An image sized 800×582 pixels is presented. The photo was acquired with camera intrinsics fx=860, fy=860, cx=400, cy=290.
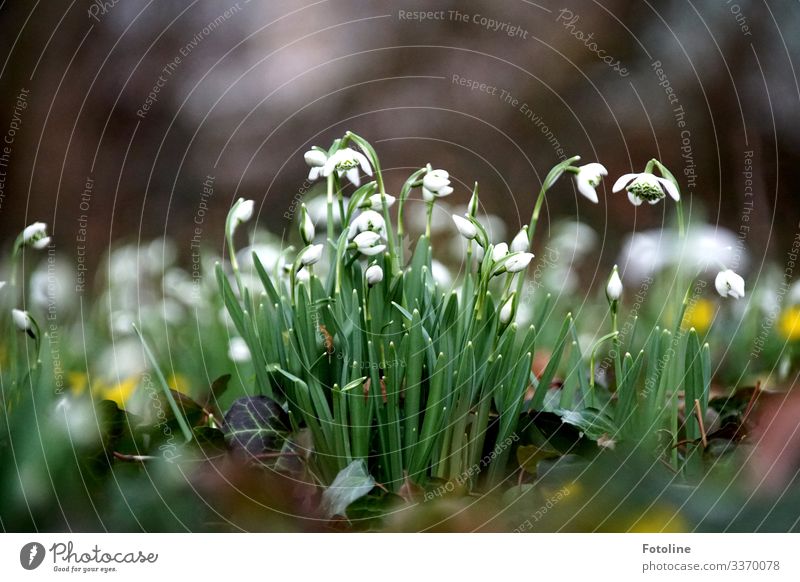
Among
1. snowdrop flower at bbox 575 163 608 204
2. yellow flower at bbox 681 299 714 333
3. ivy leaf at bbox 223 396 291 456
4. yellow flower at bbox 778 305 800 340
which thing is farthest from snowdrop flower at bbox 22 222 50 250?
→ yellow flower at bbox 778 305 800 340

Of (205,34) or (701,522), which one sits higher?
(205,34)

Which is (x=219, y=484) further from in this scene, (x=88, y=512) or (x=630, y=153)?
(x=630, y=153)

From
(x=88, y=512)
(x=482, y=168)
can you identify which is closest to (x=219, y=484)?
(x=88, y=512)

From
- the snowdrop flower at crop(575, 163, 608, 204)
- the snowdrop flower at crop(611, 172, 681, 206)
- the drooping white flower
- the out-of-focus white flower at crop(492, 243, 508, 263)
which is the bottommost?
the out-of-focus white flower at crop(492, 243, 508, 263)

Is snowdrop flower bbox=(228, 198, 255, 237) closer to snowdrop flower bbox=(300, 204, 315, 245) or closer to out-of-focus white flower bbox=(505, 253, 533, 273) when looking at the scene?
snowdrop flower bbox=(300, 204, 315, 245)

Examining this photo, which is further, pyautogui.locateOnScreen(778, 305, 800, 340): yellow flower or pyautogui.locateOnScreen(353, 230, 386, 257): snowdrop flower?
pyautogui.locateOnScreen(778, 305, 800, 340): yellow flower

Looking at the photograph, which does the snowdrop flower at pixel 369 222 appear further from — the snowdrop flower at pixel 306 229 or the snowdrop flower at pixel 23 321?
the snowdrop flower at pixel 23 321
